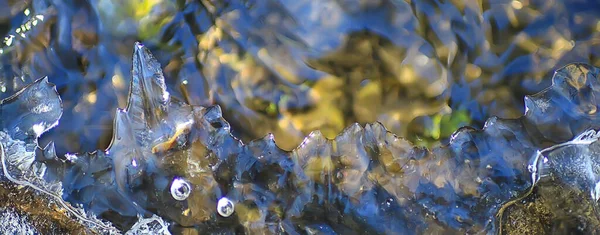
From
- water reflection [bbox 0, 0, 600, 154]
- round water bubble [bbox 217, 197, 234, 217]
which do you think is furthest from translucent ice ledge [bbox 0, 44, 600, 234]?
water reflection [bbox 0, 0, 600, 154]

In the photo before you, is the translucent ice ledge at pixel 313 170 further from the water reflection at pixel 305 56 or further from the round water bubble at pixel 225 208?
the water reflection at pixel 305 56

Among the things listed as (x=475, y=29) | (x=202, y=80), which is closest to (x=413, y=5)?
(x=475, y=29)

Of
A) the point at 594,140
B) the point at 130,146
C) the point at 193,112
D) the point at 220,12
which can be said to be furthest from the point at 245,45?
the point at 594,140

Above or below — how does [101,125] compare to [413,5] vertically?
below

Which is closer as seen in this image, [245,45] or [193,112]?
[193,112]

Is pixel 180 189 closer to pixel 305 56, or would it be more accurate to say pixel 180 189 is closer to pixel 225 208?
pixel 225 208

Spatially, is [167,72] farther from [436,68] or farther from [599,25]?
[599,25]
